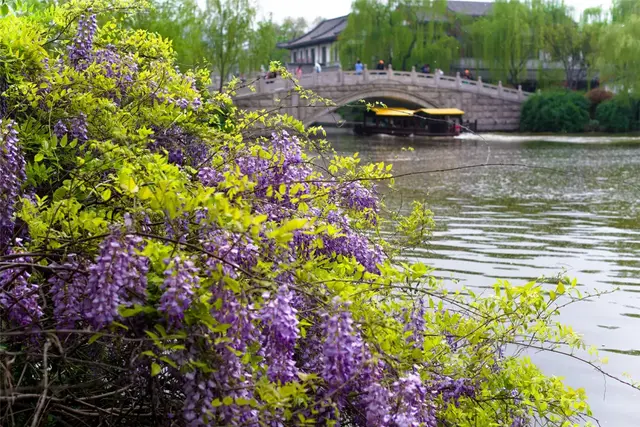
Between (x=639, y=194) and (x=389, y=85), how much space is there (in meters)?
21.4

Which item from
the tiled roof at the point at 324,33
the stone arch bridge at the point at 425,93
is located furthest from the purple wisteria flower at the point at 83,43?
the tiled roof at the point at 324,33

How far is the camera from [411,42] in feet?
136

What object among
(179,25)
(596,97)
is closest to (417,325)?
(179,25)

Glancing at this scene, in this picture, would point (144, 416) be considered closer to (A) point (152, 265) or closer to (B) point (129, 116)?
(A) point (152, 265)

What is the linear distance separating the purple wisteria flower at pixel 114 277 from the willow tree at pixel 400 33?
39615 millimetres

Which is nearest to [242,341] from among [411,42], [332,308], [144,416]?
[332,308]

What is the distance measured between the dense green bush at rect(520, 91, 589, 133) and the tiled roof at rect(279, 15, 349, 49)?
65.7ft

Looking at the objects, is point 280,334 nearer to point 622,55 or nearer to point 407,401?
point 407,401

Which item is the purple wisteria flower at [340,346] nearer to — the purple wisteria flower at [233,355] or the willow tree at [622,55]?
the purple wisteria flower at [233,355]

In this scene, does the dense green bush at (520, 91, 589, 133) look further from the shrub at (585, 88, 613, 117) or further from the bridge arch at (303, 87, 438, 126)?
the bridge arch at (303, 87, 438, 126)

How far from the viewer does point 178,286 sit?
216cm

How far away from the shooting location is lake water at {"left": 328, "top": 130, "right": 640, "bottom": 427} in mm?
6238

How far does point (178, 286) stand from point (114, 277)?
6.8 inches

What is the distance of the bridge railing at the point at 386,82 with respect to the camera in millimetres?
31719
